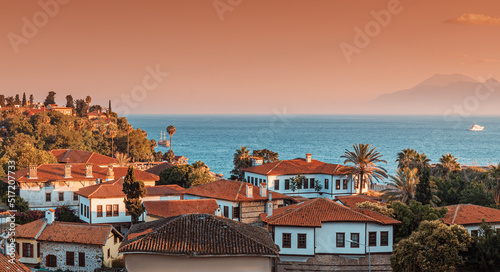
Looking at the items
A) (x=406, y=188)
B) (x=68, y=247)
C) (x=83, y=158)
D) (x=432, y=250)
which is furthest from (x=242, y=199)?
(x=83, y=158)

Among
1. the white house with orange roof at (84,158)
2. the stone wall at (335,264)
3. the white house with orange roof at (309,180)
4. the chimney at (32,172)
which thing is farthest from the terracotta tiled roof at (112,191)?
the white house with orange roof at (84,158)

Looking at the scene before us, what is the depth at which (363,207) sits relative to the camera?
3812 cm

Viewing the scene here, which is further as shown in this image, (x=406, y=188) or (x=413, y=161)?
(x=413, y=161)

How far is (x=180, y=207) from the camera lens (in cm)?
4138

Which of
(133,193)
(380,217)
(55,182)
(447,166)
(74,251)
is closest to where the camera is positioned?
(74,251)

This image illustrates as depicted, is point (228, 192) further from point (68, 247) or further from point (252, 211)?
point (68, 247)

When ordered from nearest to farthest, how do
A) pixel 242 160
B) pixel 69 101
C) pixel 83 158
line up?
pixel 83 158
pixel 242 160
pixel 69 101

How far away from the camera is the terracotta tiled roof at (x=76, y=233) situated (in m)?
33.8

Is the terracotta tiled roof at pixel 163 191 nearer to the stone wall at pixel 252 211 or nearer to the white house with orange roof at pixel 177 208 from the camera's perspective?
the white house with orange roof at pixel 177 208

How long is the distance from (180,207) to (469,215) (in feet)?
67.9

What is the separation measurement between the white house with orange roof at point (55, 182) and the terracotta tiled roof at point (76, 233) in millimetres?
15022

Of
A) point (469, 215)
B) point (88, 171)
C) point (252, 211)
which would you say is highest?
point (88, 171)

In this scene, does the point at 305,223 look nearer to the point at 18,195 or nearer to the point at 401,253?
the point at 401,253

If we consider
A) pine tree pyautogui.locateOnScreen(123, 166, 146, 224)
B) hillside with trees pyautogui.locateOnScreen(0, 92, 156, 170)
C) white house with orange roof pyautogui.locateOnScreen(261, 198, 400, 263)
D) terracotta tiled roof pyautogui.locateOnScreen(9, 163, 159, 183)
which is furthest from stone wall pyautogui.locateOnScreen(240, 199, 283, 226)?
hillside with trees pyautogui.locateOnScreen(0, 92, 156, 170)
